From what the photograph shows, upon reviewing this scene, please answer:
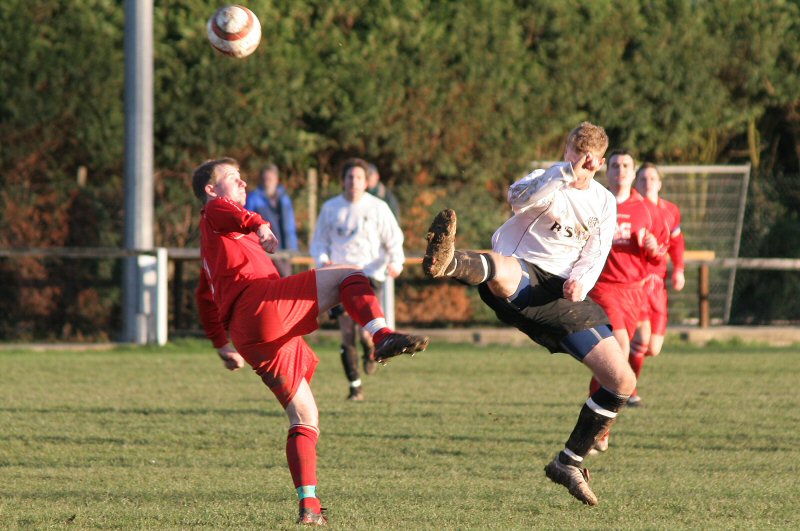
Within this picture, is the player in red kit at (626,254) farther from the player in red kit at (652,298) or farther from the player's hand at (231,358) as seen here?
the player's hand at (231,358)

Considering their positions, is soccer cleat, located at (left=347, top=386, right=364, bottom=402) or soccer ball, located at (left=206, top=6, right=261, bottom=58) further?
soccer cleat, located at (left=347, top=386, right=364, bottom=402)

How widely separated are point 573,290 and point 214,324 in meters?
1.82

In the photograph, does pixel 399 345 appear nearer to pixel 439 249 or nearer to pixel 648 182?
pixel 439 249

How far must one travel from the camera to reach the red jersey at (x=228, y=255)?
6.01 metres

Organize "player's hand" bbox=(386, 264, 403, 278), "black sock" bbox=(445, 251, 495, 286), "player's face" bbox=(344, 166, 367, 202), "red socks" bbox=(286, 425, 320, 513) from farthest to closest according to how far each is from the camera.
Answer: "player's face" bbox=(344, 166, 367, 202) → "player's hand" bbox=(386, 264, 403, 278) → "black sock" bbox=(445, 251, 495, 286) → "red socks" bbox=(286, 425, 320, 513)

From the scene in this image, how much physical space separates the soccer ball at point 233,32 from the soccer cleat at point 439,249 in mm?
3106

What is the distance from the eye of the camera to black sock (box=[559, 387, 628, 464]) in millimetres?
6605

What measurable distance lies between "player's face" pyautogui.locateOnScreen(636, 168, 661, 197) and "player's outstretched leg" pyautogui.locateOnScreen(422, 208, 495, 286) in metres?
4.40

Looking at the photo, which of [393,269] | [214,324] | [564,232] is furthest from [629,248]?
[214,324]

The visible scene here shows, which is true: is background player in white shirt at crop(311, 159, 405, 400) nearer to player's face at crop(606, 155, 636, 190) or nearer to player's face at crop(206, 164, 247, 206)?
player's face at crop(606, 155, 636, 190)

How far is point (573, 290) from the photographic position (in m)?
6.46

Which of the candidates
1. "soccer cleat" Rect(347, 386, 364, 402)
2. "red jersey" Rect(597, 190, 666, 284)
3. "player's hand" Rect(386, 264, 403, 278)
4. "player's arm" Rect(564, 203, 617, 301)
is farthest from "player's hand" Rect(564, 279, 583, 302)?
"player's hand" Rect(386, 264, 403, 278)

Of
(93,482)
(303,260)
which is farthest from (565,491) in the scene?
(303,260)

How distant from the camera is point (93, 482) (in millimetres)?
7117
